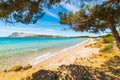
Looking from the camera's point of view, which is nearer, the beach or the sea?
the beach

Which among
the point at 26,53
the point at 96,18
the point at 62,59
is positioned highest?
the point at 96,18

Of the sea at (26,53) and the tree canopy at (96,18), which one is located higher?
the tree canopy at (96,18)

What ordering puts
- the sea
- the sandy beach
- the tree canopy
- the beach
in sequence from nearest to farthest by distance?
the tree canopy < the beach < the sandy beach < the sea

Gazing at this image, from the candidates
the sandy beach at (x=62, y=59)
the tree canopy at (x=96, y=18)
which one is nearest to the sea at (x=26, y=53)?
the sandy beach at (x=62, y=59)

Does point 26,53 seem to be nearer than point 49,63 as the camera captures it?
No

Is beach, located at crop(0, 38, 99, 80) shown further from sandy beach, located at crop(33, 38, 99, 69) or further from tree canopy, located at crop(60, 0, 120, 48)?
tree canopy, located at crop(60, 0, 120, 48)

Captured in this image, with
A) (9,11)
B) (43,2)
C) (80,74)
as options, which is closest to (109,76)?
(80,74)

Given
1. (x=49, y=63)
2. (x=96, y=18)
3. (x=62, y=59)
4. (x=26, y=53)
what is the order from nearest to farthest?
(x=96, y=18) < (x=49, y=63) < (x=62, y=59) < (x=26, y=53)

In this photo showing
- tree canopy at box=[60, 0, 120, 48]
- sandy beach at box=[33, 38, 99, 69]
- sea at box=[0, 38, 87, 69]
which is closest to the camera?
tree canopy at box=[60, 0, 120, 48]

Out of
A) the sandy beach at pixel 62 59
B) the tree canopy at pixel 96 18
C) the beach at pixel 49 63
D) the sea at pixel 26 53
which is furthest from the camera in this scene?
the sea at pixel 26 53

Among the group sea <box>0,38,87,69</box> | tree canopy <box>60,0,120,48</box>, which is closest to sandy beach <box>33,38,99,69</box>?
sea <box>0,38,87,69</box>

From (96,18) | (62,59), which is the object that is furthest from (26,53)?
(96,18)

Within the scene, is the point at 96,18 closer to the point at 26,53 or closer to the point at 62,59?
the point at 62,59

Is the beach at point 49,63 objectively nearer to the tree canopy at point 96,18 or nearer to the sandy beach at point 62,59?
the sandy beach at point 62,59
